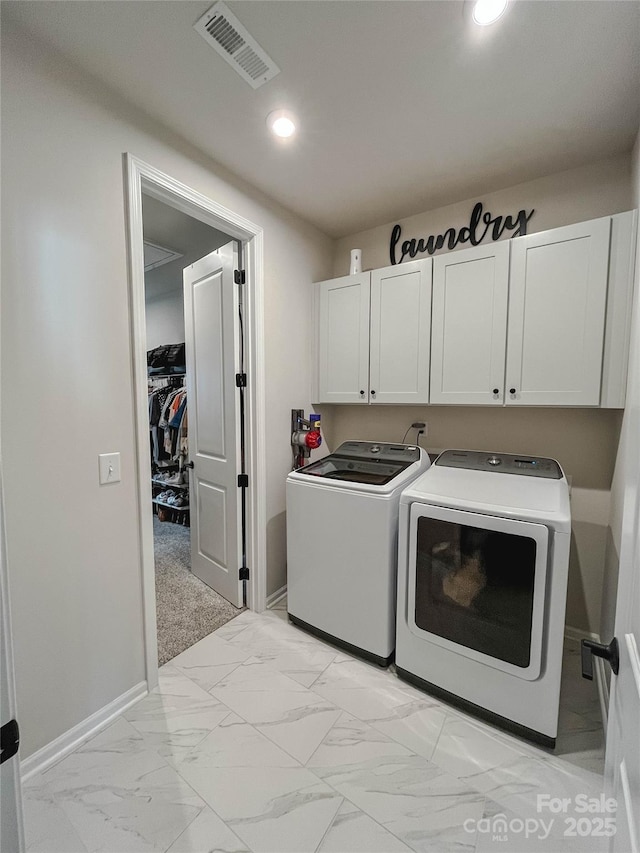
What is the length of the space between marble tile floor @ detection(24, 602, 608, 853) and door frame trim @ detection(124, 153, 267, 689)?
0.38 m

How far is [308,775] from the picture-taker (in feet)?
4.40

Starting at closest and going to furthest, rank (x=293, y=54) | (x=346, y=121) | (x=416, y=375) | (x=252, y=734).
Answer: (x=293, y=54)
(x=252, y=734)
(x=346, y=121)
(x=416, y=375)

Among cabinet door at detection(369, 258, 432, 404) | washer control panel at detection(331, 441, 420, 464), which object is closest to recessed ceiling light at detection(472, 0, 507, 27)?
cabinet door at detection(369, 258, 432, 404)

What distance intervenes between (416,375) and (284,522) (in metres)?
1.36

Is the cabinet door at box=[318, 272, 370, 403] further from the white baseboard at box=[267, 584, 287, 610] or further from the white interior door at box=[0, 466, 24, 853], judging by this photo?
the white interior door at box=[0, 466, 24, 853]

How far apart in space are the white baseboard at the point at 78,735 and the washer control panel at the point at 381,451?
1.66 m

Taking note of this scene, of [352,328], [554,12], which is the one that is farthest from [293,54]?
[352,328]

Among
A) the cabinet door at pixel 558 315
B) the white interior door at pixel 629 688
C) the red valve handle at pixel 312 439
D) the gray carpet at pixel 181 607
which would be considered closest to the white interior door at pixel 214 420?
the gray carpet at pixel 181 607

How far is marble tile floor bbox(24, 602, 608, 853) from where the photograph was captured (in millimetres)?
1150

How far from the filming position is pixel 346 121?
5.36 ft

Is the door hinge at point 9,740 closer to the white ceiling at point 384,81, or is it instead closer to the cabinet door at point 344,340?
the white ceiling at point 384,81

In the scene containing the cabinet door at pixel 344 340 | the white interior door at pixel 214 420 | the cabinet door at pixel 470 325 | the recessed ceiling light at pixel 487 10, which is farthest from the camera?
the cabinet door at pixel 344 340

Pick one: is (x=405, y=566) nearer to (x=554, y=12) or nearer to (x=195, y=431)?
(x=195, y=431)

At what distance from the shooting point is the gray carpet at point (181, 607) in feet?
6.92
